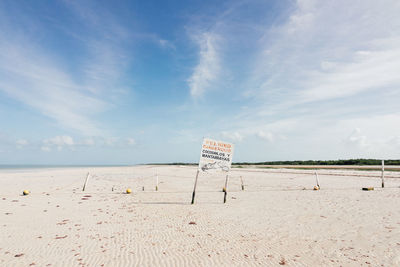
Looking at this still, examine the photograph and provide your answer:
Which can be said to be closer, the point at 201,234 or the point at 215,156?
the point at 201,234

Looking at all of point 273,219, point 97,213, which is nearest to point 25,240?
point 97,213

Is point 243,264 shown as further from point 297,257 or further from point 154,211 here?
point 154,211

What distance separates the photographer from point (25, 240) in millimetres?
6934

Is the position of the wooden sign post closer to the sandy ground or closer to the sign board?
the sign board

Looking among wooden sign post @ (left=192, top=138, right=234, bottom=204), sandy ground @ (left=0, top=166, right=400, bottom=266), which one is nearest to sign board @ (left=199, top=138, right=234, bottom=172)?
wooden sign post @ (left=192, top=138, right=234, bottom=204)

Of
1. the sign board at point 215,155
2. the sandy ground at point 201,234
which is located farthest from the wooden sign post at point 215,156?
the sandy ground at point 201,234

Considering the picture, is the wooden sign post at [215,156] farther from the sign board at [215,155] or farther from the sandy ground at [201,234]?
the sandy ground at [201,234]

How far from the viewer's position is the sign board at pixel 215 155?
12539mm

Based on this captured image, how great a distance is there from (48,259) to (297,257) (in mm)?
6264

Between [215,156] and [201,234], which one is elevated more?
[215,156]

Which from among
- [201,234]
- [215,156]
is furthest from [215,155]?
[201,234]

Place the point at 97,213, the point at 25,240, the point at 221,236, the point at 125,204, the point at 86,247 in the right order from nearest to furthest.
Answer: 1. the point at 86,247
2. the point at 25,240
3. the point at 221,236
4. the point at 97,213
5. the point at 125,204

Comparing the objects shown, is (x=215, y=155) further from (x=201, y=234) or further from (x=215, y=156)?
(x=201, y=234)

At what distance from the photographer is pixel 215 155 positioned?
41.7 ft
